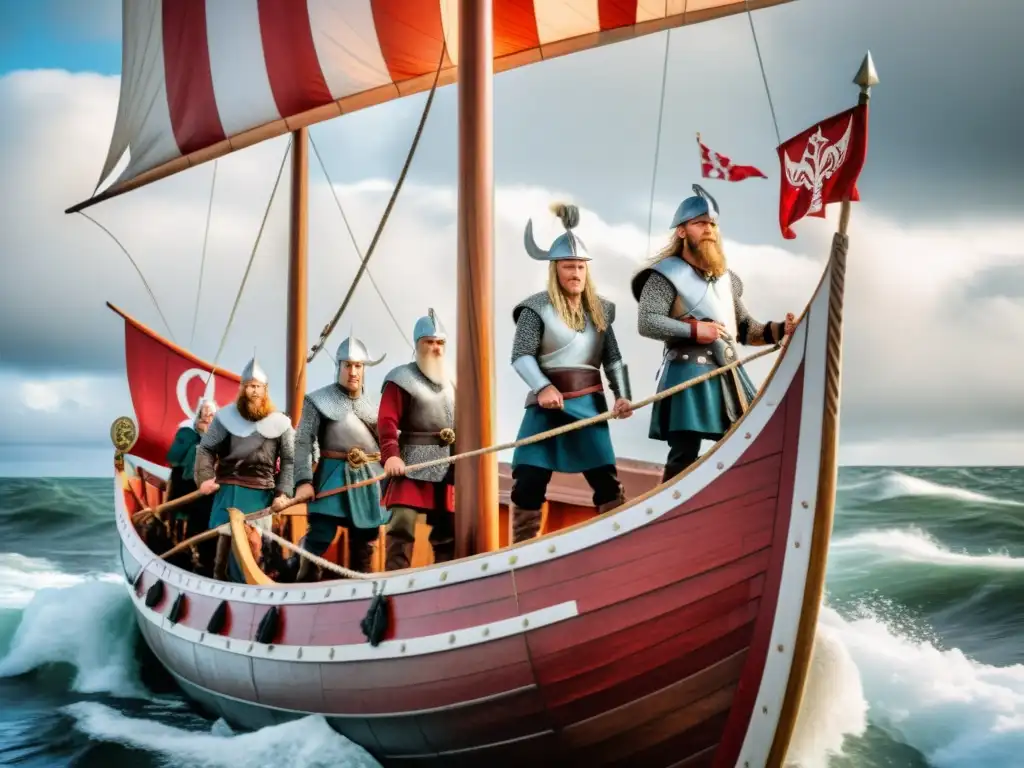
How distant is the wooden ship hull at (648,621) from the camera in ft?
9.86

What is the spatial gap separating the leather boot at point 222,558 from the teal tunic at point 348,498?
0.64 m

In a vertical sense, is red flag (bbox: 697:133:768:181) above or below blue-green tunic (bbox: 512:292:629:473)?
above

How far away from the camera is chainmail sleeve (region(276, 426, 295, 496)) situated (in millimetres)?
5359

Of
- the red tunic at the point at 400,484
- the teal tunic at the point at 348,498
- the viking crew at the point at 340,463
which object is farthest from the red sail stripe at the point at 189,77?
the red tunic at the point at 400,484

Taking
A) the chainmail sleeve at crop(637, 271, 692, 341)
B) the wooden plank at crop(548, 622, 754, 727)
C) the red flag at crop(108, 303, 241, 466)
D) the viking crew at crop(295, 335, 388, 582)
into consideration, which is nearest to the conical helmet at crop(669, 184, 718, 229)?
the chainmail sleeve at crop(637, 271, 692, 341)

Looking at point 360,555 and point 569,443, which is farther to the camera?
point 360,555

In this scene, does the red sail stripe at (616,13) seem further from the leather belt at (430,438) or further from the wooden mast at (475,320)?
the leather belt at (430,438)

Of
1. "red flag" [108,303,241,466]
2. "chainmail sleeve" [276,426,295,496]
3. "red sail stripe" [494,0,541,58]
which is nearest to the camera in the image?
"chainmail sleeve" [276,426,295,496]

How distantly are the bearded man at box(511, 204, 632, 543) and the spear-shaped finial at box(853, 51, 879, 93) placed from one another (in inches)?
49.1

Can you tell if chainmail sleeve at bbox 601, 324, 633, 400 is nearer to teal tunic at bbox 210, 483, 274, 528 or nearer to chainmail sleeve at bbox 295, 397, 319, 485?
chainmail sleeve at bbox 295, 397, 319, 485

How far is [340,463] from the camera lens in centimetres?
518

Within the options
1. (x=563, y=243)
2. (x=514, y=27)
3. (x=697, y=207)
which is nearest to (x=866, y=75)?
(x=697, y=207)

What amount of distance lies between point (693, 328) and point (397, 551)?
5.98 ft

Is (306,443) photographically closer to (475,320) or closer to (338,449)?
(338,449)
